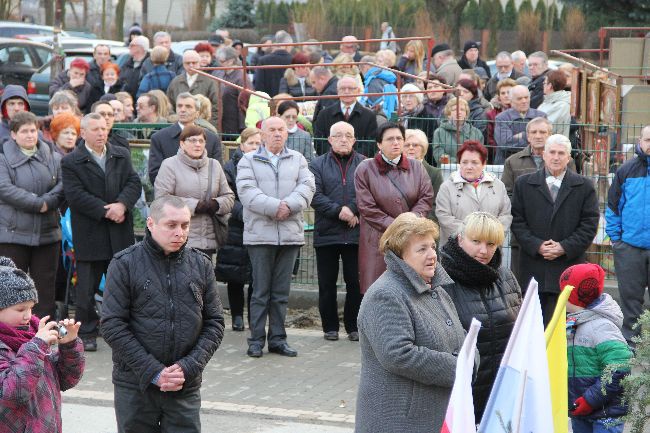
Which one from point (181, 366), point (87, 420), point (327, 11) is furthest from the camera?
point (327, 11)

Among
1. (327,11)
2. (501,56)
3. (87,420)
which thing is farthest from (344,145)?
(327,11)

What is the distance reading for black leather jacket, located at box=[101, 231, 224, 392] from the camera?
6.25 metres

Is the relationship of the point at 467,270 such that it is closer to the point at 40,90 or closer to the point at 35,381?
the point at 35,381

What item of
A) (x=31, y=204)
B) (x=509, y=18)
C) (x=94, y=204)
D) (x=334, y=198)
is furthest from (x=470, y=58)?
(x=509, y=18)

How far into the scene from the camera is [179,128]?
11.2 metres

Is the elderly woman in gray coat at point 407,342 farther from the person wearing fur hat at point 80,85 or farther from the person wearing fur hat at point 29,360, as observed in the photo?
the person wearing fur hat at point 80,85

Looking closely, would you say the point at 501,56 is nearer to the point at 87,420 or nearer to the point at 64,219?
the point at 64,219

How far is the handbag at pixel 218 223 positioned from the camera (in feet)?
34.4

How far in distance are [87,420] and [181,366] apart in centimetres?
259

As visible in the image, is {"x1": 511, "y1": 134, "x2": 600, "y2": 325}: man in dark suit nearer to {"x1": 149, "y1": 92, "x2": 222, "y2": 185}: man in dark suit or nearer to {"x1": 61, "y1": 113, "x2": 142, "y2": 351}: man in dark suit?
{"x1": 149, "y1": 92, "x2": 222, "y2": 185}: man in dark suit

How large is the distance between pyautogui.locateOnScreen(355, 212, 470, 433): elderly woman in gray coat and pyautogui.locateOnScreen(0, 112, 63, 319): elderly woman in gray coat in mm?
5206

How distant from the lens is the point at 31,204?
399 inches

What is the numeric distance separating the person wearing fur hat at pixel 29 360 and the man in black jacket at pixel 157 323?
1.99 ft

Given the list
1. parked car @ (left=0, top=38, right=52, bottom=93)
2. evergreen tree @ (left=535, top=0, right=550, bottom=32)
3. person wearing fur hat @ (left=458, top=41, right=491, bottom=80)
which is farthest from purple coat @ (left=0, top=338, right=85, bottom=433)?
evergreen tree @ (left=535, top=0, right=550, bottom=32)
